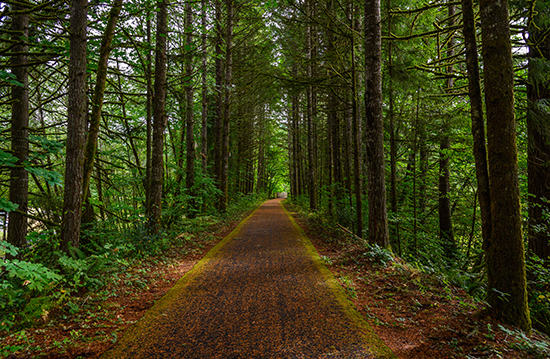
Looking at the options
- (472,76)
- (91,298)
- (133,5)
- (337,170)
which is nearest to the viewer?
(472,76)

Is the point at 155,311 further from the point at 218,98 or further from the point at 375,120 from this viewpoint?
the point at 218,98

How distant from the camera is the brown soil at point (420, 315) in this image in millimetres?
2531

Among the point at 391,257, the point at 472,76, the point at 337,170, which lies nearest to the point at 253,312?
the point at 391,257

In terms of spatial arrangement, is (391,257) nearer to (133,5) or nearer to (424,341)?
(424,341)

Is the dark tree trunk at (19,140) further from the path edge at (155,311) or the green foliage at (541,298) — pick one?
the green foliage at (541,298)

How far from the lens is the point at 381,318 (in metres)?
3.27

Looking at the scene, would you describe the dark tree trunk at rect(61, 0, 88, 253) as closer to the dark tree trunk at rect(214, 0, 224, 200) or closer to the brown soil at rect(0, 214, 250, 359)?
the brown soil at rect(0, 214, 250, 359)

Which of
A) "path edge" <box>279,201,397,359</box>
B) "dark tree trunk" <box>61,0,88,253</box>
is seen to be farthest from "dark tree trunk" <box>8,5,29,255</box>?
"path edge" <box>279,201,397,359</box>

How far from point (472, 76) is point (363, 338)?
364 centimetres

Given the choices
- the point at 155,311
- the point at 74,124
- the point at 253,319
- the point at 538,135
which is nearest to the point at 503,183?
the point at 253,319

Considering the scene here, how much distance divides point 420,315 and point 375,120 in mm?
4291

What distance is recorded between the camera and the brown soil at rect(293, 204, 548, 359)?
8.30ft

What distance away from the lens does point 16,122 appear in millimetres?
5383

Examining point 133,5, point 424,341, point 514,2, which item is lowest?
point 424,341
